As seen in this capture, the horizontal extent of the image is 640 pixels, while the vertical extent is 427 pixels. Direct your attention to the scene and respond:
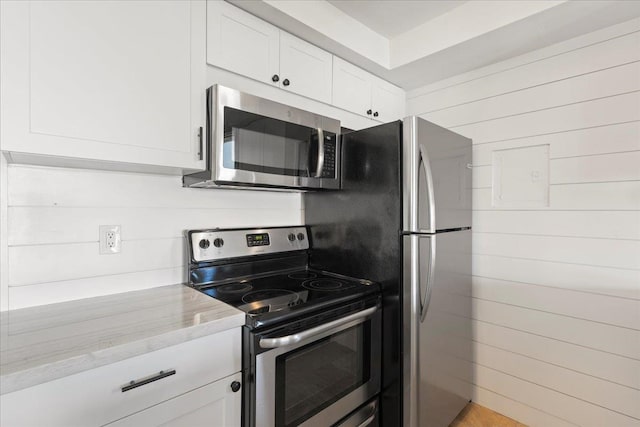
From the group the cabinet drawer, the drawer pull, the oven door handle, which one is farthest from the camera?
the oven door handle

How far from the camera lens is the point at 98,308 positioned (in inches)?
46.8

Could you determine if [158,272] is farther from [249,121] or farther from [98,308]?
[249,121]

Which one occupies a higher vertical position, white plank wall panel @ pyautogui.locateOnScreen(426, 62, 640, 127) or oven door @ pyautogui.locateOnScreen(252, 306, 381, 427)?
white plank wall panel @ pyautogui.locateOnScreen(426, 62, 640, 127)

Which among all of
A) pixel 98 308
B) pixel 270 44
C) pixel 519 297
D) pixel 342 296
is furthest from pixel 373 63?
pixel 98 308

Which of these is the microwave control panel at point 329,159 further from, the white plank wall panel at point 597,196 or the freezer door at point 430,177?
the white plank wall panel at point 597,196

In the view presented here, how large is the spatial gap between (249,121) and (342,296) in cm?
90

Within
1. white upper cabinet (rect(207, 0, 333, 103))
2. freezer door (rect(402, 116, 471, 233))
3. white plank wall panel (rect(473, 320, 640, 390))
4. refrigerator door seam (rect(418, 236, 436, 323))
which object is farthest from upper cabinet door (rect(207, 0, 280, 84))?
white plank wall panel (rect(473, 320, 640, 390))

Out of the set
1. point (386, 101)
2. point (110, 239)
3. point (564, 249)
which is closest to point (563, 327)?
point (564, 249)

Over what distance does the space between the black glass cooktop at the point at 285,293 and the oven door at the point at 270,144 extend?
512mm

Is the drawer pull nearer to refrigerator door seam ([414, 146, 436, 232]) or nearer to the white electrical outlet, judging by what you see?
the white electrical outlet

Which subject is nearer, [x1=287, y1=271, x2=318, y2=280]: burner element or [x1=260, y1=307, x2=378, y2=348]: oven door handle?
[x1=260, y1=307, x2=378, y2=348]: oven door handle

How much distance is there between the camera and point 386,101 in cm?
233

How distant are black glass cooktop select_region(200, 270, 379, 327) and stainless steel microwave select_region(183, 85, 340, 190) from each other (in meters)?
0.51

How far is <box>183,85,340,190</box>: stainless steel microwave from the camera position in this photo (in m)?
1.34
